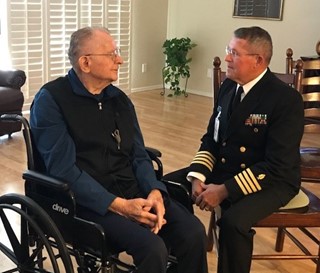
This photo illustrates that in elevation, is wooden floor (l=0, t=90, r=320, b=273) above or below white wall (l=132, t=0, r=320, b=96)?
below

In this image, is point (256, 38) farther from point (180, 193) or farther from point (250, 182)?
point (180, 193)

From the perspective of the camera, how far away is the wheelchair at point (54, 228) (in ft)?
5.27

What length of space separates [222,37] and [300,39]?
1.05 metres

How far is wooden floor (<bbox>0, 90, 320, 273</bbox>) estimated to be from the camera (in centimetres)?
250

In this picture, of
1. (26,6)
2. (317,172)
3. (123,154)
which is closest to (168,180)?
(123,154)

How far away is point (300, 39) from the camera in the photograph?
5551 mm

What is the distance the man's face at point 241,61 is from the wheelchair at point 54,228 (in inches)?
31.2

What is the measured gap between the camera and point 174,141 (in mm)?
4461

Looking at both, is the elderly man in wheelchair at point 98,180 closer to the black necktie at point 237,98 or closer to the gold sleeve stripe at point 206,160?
the gold sleeve stripe at point 206,160

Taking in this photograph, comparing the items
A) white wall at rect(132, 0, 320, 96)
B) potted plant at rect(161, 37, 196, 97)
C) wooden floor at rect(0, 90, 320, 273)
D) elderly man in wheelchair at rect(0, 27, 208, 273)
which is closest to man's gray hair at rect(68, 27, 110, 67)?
elderly man in wheelchair at rect(0, 27, 208, 273)

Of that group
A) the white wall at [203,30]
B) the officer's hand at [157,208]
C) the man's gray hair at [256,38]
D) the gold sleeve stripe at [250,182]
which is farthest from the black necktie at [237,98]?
the white wall at [203,30]

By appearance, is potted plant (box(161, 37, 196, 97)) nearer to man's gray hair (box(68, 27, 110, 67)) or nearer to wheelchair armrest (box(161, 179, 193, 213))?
wheelchair armrest (box(161, 179, 193, 213))

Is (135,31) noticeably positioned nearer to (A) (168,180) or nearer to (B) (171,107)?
(B) (171,107)

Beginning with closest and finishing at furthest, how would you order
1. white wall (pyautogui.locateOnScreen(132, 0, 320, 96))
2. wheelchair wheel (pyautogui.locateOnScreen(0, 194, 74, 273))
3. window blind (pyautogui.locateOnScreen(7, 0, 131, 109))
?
1. wheelchair wheel (pyautogui.locateOnScreen(0, 194, 74, 273))
2. window blind (pyautogui.locateOnScreen(7, 0, 131, 109))
3. white wall (pyautogui.locateOnScreen(132, 0, 320, 96))
